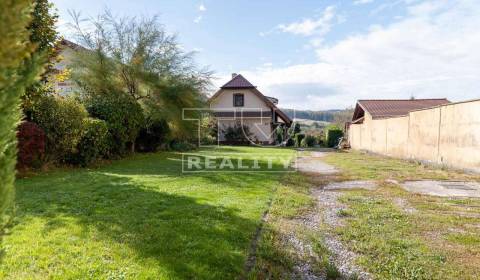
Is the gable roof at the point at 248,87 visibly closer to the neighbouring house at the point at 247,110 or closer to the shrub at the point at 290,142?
the neighbouring house at the point at 247,110

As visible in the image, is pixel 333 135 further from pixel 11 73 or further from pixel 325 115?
pixel 11 73

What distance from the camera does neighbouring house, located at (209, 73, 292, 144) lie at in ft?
99.1

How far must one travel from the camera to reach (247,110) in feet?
99.9

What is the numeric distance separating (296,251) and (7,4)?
379 cm

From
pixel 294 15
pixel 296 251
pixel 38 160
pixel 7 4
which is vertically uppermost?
pixel 294 15

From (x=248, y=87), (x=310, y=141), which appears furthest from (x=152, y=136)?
(x=310, y=141)

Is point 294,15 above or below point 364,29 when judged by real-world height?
above

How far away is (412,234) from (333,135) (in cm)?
3065

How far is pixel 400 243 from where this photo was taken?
13.8 ft

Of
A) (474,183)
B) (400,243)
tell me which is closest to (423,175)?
(474,183)

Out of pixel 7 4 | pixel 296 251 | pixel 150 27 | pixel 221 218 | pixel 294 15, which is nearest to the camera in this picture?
pixel 7 4

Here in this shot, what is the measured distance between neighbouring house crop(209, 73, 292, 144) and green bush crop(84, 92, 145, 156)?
51.9 feet

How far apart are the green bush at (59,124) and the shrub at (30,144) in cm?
52

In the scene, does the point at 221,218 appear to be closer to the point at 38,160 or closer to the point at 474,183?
the point at 38,160
